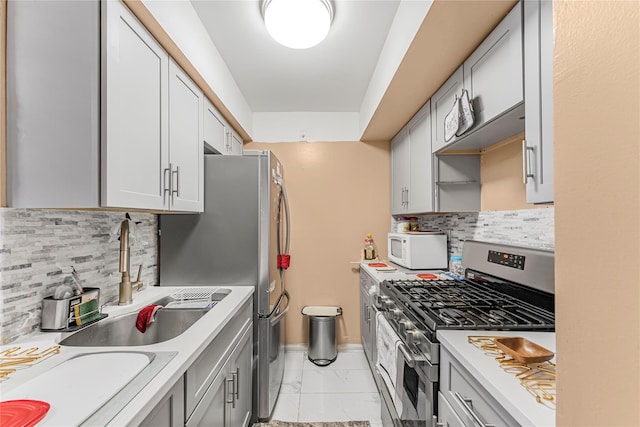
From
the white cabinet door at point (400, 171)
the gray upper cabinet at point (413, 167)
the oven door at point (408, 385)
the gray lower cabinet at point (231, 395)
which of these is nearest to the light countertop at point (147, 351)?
the gray lower cabinet at point (231, 395)

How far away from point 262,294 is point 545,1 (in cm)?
203

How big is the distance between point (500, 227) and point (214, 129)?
2.09m

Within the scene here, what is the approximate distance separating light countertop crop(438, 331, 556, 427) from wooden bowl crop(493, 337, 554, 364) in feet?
0.16

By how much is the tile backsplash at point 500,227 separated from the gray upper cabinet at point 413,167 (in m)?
0.36

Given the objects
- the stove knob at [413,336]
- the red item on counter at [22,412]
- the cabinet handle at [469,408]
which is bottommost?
the cabinet handle at [469,408]

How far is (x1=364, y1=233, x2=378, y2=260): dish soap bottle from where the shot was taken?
128 inches

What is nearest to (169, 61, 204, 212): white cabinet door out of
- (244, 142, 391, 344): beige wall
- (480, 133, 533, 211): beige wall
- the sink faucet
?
the sink faucet

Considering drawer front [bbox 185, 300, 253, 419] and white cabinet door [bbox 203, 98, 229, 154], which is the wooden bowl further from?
white cabinet door [bbox 203, 98, 229, 154]

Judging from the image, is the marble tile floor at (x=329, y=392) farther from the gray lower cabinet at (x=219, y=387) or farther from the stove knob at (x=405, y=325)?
the stove knob at (x=405, y=325)

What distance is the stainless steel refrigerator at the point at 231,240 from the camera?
205 centimetres

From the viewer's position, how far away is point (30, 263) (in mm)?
1174

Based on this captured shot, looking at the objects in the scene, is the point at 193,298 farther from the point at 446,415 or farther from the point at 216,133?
the point at 446,415

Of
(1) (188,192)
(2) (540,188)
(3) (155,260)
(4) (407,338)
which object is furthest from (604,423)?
(3) (155,260)

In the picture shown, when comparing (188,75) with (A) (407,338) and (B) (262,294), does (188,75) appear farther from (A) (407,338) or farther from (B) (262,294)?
(A) (407,338)
